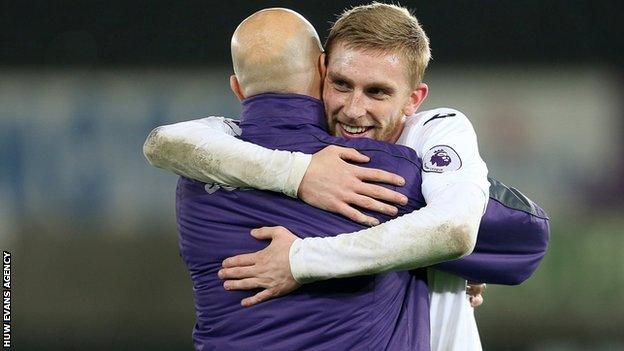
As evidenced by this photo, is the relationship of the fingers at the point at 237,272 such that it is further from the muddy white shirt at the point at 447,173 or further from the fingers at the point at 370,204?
the muddy white shirt at the point at 447,173

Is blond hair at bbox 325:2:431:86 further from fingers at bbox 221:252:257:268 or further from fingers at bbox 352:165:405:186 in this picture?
fingers at bbox 221:252:257:268

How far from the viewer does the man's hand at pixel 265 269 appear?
1.75m

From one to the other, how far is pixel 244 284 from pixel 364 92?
0.45 meters

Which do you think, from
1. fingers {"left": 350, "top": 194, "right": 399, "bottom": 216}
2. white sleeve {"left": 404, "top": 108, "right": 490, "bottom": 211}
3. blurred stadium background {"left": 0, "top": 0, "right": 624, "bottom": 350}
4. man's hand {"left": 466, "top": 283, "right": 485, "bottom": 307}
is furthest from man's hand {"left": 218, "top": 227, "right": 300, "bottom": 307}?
blurred stadium background {"left": 0, "top": 0, "right": 624, "bottom": 350}

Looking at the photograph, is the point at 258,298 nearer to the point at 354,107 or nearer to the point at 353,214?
the point at 353,214

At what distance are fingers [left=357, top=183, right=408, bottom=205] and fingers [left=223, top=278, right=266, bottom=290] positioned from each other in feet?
0.80

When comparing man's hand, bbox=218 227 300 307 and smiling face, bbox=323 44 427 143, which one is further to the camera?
smiling face, bbox=323 44 427 143

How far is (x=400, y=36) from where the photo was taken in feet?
6.35

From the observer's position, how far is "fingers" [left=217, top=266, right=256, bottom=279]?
179 cm

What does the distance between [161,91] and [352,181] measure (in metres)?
3.29

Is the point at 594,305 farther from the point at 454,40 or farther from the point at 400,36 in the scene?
the point at 400,36

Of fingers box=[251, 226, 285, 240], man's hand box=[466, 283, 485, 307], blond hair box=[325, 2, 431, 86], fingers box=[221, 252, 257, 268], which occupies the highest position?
blond hair box=[325, 2, 431, 86]

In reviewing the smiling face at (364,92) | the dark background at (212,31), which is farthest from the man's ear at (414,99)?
the dark background at (212,31)

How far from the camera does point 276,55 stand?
1872 mm
